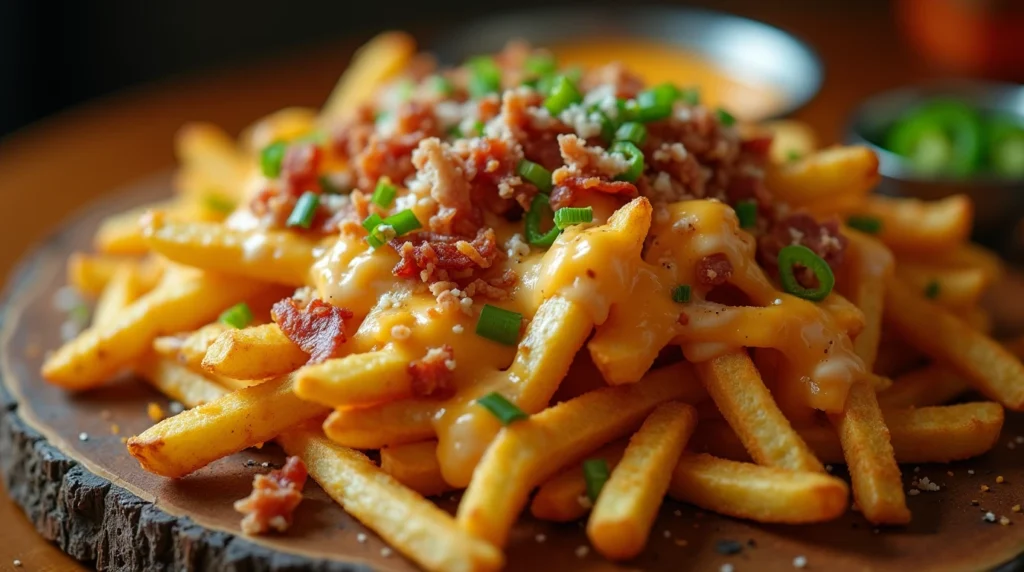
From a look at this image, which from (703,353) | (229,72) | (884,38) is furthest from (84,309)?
Result: (884,38)

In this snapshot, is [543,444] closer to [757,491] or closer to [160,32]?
[757,491]

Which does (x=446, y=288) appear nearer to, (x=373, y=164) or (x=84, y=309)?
(x=373, y=164)

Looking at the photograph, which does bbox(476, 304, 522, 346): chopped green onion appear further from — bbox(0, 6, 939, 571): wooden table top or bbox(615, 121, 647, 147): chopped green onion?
bbox(0, 6, 939, 571): wooden table top

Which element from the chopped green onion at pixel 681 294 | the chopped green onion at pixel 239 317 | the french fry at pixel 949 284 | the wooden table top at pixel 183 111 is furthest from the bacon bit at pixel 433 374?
the wooden table top at pixel 183 111

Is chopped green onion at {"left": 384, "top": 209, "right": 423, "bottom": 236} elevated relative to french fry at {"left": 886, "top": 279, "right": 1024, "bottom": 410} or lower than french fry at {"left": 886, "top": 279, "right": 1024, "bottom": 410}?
elevated

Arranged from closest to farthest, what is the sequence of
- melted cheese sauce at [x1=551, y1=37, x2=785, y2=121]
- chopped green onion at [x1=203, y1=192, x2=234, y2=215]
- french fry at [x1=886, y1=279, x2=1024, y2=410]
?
french fry at [x1=886, y1=279, x2=1024, y2=410] < chopped green onion at [x1=203, y1=192, x2=234, y2=215] < melted cheese sauce at [x1=551, y1=37, x2=785, y2=121]

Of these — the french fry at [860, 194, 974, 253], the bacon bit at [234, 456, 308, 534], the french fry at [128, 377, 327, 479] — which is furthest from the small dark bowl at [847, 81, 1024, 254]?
the bacon bit at [234, 456, 308, 534]

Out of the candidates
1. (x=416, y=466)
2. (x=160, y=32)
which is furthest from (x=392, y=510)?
(x=160, y=32)
